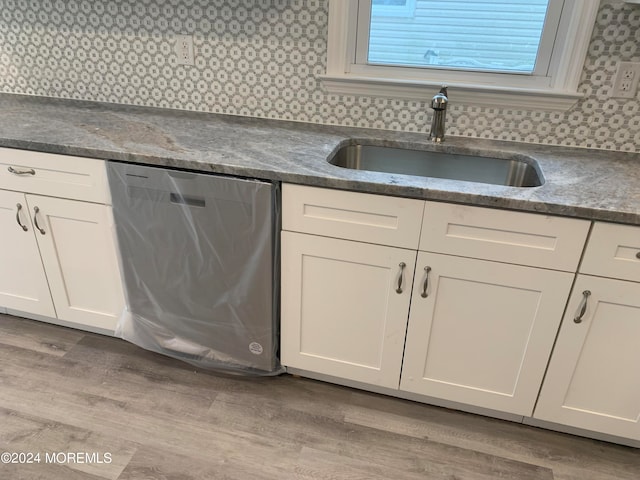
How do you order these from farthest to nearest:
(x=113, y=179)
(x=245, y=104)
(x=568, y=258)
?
1. (x=245, y=104)
2. (x=113, y=179)
3. (x=568, y=258)

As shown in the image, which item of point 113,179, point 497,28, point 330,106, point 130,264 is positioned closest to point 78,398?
point 130,264

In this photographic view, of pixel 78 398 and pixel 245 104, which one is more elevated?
pixel 245 104

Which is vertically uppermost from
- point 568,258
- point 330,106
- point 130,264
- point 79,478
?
point 330,106

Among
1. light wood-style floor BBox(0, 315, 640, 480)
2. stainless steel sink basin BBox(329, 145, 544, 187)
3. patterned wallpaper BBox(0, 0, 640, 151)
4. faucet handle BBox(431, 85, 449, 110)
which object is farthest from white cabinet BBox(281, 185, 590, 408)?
patterned wallpaper BBox(0, 0, 640, 151)

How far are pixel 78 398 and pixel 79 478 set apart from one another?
14.3 inches

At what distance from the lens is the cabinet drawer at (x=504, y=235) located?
1.36m

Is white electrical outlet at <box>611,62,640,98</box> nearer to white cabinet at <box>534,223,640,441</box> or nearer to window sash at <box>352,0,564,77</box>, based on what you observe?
window sash at <box>352,0,564,77</box>

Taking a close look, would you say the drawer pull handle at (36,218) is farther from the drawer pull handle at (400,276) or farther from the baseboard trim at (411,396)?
the drawer pull handle at (400,276)

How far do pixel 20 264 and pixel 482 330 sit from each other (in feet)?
6.00

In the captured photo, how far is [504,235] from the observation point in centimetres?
141

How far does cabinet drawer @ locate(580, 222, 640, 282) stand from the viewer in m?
1.32

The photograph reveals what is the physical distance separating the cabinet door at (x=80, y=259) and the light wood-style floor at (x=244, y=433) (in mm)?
204

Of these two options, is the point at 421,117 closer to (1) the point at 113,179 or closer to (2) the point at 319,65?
(2) the point at 319,65

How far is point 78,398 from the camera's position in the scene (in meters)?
1.82
